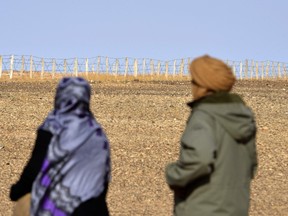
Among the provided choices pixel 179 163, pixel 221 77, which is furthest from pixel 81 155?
pixel 221 77

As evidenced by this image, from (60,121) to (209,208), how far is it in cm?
95

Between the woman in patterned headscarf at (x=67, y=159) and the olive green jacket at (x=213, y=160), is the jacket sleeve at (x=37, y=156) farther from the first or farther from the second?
the olive green jacket at (x=213, y=160)

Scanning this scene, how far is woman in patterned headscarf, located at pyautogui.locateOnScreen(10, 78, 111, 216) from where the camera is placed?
17.0ft

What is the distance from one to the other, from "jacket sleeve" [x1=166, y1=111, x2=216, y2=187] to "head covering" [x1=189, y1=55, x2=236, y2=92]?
165 mm

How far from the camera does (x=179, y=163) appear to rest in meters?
5.00

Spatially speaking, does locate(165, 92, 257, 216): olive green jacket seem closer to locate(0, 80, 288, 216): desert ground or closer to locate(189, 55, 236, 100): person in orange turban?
locate(189, 55, 236, 100): person in orange turban

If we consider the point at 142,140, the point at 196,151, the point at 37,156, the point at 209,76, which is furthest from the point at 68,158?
the point at 142,140

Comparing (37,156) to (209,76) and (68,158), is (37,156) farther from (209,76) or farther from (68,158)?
(209,76)

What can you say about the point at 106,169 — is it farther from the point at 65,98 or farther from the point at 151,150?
the point at 151,150

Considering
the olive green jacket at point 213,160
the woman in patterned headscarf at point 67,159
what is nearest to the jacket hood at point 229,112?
the olive green jacket at point 213,160

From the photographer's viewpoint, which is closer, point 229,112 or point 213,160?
point 213,160

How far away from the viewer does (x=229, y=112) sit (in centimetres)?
506

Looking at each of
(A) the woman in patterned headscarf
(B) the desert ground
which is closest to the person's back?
(A) the woman in patterned headscarf

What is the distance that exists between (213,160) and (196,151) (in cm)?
12
